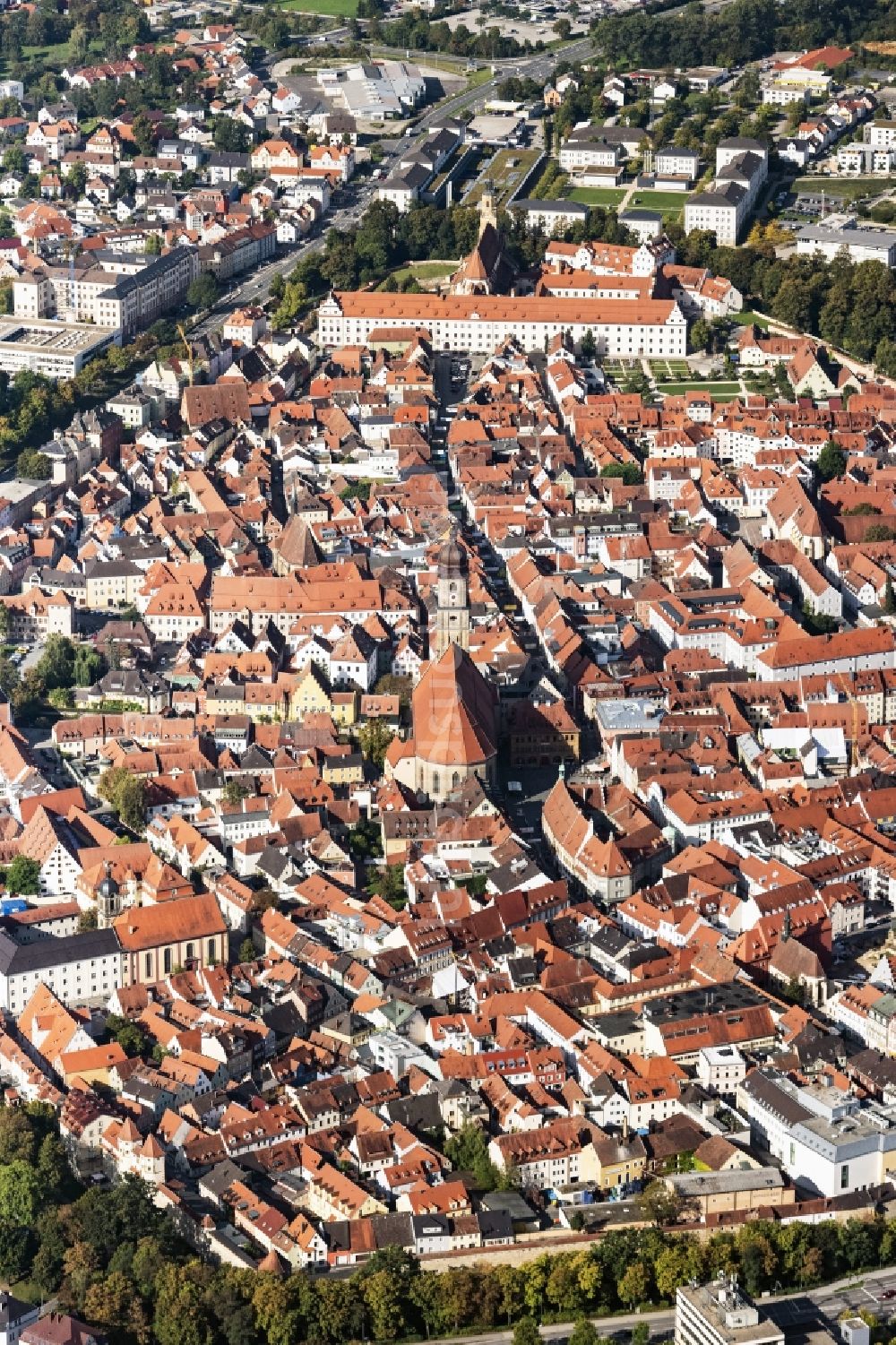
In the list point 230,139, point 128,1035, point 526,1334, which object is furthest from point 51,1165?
point 230,139

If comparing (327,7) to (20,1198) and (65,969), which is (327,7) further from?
(20,1198)

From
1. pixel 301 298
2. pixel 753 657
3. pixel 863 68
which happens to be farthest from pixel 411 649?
pixel 863 68

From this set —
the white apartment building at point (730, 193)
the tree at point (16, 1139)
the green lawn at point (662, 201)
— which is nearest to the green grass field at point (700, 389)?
the white apartment building at point (730, 193)

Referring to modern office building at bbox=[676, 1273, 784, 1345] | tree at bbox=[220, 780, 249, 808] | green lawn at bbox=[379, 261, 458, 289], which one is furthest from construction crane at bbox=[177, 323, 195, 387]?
modern office building at bbox=[676, 1273, 784, 1345]

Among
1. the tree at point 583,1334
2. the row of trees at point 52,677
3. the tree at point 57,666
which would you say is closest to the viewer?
the tree at point 583,1334

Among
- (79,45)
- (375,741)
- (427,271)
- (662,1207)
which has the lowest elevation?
(79,45)

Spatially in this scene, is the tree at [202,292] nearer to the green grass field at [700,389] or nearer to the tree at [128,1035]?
the green grass field at [700,389]
